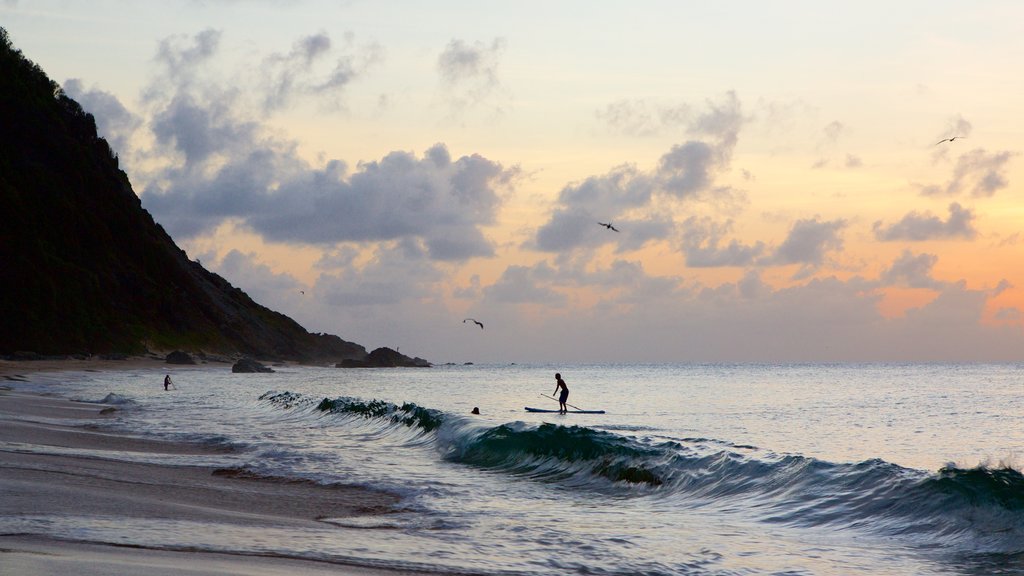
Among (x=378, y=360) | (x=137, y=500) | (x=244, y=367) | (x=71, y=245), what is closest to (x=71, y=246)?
(x=71, y=245)

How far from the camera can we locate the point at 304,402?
4366cm

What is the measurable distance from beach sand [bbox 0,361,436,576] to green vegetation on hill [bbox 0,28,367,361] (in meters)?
77.3

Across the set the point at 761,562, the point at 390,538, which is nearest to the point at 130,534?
the point at 390,538

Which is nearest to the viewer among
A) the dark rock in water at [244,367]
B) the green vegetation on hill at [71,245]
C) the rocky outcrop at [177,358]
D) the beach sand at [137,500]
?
the beach sand at [137,500]

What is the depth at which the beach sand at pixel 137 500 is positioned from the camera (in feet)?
25.8

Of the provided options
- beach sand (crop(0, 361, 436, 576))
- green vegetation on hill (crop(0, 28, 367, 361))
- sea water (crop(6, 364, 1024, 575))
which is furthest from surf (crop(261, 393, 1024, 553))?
green vegetation on hill (crop(0, 28, 367, 361))

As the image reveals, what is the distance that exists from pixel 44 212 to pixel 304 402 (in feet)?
218

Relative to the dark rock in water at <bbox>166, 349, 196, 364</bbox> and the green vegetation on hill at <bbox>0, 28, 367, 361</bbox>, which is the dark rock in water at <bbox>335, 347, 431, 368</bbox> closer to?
the green vegetation on hill at <bbox>0, 28, 367, 361</bbox>

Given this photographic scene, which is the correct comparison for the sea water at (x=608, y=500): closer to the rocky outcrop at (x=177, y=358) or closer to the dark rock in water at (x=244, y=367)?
the dark rock in water at (x=244, y=367)

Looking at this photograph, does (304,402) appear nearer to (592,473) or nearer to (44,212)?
(592,473)

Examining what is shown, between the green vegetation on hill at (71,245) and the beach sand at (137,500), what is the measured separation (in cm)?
7734

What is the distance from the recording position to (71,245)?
99.6 metres

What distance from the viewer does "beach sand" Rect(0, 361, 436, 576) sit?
25.8 ft

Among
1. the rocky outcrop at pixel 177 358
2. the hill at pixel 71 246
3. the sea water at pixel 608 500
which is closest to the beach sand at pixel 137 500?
the sea water at pixel 608 500
